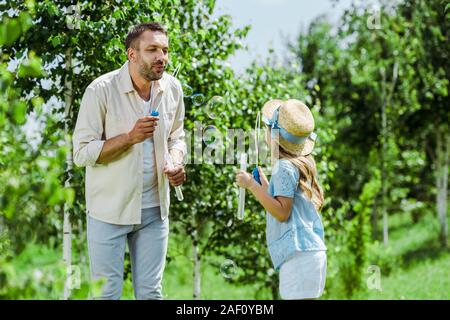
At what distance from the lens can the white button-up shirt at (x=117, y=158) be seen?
3.52 m

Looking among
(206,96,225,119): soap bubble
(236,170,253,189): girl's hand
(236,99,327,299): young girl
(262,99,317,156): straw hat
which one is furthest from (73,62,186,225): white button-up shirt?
(206,96,225,119): soap bubble

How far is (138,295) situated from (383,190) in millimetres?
9803

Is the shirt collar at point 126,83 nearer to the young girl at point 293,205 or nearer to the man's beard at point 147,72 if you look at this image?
the man's beard at point 147,72

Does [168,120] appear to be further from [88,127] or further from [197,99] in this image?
[197,99]

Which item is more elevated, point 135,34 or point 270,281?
point 135,34

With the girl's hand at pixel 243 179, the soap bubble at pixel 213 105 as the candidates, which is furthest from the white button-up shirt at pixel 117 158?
the soap bubble at pixel 213 105

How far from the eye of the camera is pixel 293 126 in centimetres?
370

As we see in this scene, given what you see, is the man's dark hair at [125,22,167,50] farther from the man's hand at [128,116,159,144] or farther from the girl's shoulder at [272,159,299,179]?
the girl's shoulder at [272,159,299,179]

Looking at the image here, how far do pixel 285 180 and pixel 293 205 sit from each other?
0.16 m

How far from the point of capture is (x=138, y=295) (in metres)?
3.64

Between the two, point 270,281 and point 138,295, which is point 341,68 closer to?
point 270,281

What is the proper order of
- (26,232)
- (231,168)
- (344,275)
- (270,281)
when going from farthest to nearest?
1. (344,275)
2. (270,281)
3. (231,168)
4. (26,232)

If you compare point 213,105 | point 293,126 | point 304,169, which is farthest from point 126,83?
point 213,105

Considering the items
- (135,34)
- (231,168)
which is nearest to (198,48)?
(231,168)
